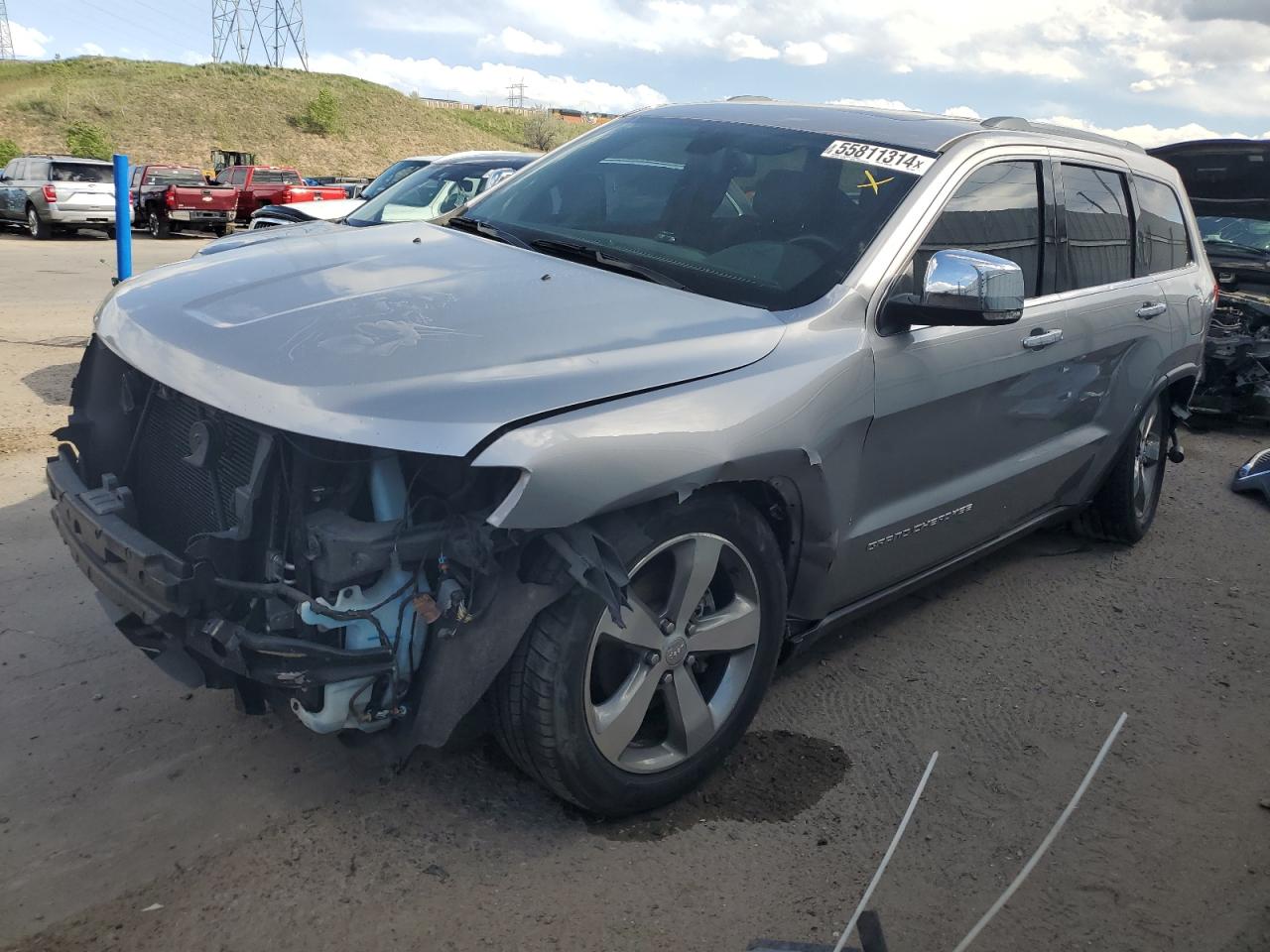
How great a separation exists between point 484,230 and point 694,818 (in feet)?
7.15

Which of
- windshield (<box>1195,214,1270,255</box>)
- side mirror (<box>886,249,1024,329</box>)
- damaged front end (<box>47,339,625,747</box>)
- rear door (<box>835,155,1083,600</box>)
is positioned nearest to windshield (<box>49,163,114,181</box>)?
windshield (<box>1195,214,1270,255</box>)

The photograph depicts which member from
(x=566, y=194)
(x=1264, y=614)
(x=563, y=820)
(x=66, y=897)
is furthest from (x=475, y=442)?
(x=1264, y=614)

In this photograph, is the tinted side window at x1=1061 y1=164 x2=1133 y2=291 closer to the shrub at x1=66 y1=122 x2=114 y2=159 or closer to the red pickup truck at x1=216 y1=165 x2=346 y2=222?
the red pickup truck at x1=216 y1=165 x2=346 y2=222

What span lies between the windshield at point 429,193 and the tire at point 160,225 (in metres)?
17.3

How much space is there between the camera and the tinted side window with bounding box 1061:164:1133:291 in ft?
14.5

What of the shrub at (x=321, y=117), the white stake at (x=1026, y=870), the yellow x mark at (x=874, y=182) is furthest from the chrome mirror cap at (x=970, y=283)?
the shrub at (x=321, y=117)

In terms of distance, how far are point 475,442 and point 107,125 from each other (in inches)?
2681

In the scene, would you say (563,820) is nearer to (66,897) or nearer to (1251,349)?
(66,897)

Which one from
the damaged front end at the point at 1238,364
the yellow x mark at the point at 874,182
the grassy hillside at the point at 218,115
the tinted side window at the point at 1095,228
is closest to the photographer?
the yellow x mark at the point at 874,182

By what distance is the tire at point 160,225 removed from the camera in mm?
24828

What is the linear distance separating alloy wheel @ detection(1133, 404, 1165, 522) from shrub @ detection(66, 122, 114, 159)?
5439 centimetres

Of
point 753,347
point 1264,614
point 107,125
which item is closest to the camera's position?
point 753,347

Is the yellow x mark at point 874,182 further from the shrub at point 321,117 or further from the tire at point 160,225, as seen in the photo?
the shrub at point 321,117

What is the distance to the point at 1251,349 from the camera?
28.1 ft
